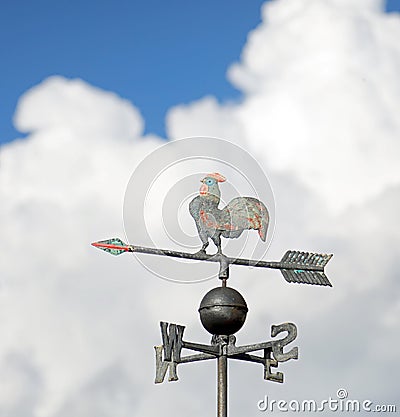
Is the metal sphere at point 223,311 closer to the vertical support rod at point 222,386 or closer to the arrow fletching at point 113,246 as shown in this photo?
the vertical support rod at point 222,386

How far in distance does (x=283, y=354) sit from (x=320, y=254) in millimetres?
1033

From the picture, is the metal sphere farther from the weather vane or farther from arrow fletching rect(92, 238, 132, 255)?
arrow fletching rect(92, 238, 132, 255)

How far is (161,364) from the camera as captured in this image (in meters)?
5.57

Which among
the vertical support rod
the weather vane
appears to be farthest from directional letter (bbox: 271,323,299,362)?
the vertical support rod

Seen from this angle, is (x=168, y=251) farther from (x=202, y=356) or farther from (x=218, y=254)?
(x=202, y=356)

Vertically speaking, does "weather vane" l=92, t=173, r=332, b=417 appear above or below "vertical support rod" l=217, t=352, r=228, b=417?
above

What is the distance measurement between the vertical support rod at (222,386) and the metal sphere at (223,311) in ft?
0.75

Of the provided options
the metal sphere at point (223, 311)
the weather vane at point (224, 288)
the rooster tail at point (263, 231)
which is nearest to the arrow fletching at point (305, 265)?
the weather vane at point (224, 288)

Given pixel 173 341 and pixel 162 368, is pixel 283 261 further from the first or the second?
pixel 162 368

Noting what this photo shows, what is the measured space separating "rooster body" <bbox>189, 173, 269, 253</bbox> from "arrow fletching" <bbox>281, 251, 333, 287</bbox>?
1.19 ft

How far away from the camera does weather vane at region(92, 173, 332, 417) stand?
549 centimetres

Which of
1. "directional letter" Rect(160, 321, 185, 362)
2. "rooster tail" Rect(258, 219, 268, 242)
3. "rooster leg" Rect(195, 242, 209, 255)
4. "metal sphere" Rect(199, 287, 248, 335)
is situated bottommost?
"directional letter" Rect(160, 321, 185, 362)

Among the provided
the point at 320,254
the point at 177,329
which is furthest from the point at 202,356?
Answer: the point at 320,254

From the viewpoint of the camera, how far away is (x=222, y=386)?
5.31 meters
